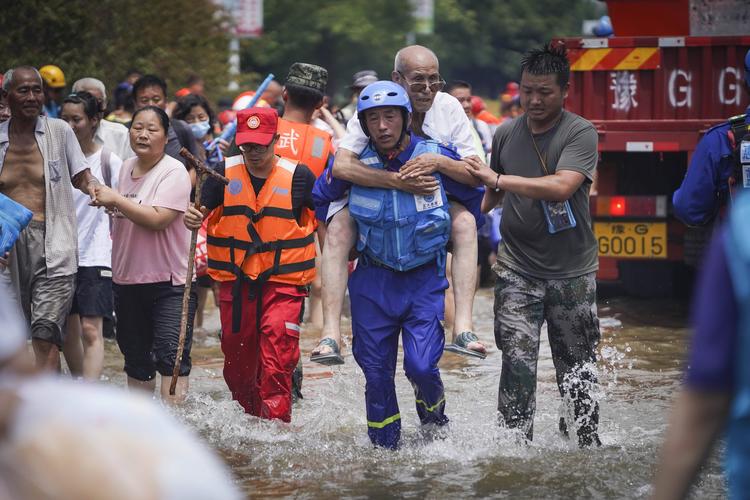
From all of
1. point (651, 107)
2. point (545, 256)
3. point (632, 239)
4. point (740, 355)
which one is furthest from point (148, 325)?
point (740, 355)

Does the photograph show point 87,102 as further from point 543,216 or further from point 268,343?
point 543,216

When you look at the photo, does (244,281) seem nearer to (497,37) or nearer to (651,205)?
(651,205)

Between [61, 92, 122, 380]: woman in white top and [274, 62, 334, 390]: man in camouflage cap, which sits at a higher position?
[274, 62, 334, 390]: man in camouflage cap

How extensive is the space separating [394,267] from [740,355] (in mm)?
3898

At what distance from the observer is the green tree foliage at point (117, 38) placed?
1467 centimetres

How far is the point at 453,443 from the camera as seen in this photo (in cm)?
668

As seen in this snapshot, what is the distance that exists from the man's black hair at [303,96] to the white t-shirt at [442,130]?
1906 mm

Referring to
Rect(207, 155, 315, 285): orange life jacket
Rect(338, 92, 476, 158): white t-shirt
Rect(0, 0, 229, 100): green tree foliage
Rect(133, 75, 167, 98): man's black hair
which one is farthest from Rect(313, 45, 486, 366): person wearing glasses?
Rect(0, 0, 229, 100): green tree foliage

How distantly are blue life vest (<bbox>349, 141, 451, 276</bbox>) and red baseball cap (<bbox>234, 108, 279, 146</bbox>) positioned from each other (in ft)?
2.88

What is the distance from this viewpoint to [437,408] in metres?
6.65

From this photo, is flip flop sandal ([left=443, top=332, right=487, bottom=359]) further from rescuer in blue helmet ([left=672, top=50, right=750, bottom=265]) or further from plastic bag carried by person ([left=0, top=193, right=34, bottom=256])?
plastic bag carried by person ([left=0, top=193, right=34, bottom=256])

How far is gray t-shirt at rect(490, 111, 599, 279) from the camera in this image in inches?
253

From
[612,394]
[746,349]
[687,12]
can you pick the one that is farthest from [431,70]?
[687,12]

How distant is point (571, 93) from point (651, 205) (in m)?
1.17
